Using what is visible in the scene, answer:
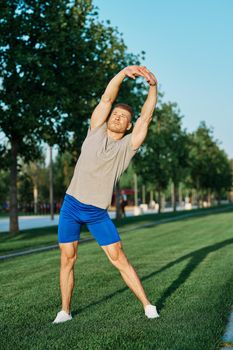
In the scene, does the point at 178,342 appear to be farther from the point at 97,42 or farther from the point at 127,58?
the point at 127,58

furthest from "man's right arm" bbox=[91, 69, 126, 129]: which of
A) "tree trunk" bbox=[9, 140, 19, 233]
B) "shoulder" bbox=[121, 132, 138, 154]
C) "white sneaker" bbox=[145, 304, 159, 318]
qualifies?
"tree trunk" bbox=[9, 140, 19, 233]

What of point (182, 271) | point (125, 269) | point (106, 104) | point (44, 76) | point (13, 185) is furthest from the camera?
point (13, 185)

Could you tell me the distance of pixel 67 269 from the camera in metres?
5.84

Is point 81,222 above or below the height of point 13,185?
below

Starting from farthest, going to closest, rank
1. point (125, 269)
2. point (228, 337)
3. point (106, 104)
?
point (125, 269)
point (106, 104)
point (228, 337)

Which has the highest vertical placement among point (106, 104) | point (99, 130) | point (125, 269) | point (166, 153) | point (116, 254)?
point (166, 153)

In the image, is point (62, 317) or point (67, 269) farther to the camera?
point (67, 269)

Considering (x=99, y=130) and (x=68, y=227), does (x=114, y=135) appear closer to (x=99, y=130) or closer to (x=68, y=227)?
(x=99, y=130)

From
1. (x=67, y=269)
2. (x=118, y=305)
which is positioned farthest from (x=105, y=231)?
(x=118, y=305)

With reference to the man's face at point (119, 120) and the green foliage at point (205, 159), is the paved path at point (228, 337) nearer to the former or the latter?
the man's face at point (119, 120)

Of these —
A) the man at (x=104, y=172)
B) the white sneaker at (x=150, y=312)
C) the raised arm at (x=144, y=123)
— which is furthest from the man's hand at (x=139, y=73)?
the white sneaker at (x=150, y=312)

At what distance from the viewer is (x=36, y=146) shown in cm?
2317

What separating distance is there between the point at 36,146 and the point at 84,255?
10889mm

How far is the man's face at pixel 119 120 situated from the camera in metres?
5.55
